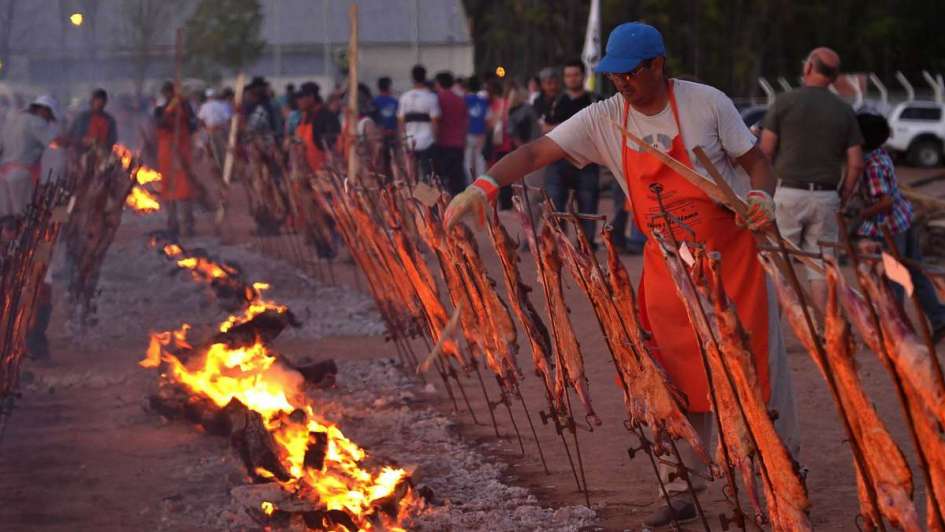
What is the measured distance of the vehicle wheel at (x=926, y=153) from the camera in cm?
3319

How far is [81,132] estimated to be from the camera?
1617cm

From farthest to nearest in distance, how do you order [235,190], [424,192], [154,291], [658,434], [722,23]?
[722,23]
[235,190]
[154,291]
[424,192]
[658,434]

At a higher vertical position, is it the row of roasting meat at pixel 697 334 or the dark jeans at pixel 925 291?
the row of roasting meat at pixel 697 334

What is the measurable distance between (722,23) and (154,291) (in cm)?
3813

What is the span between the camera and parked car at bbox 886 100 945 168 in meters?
33.2

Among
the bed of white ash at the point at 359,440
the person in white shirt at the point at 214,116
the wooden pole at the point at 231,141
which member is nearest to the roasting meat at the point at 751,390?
the bed of white ash at the point at 359,440

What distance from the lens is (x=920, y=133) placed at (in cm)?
3312

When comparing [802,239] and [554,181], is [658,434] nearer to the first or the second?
[802,239]

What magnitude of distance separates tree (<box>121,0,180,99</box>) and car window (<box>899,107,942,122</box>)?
17119 millimetres

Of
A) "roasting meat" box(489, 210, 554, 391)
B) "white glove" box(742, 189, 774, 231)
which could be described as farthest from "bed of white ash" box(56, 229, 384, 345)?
"white glove" box(742, 189, 774, 231)

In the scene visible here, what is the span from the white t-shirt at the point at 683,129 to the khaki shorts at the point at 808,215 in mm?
3210

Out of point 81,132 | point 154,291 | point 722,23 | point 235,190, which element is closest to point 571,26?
point 235,190

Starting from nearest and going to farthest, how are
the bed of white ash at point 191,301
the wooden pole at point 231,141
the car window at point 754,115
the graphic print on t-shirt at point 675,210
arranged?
the graphic print on t-shirt at point 675,210 → the bed of white ash at point 191,301 → the wooden pole at point 231,141 → the car window at point 754,115

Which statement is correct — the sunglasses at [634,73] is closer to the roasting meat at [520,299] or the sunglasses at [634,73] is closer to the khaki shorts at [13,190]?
the roasting meat at [520,299]
